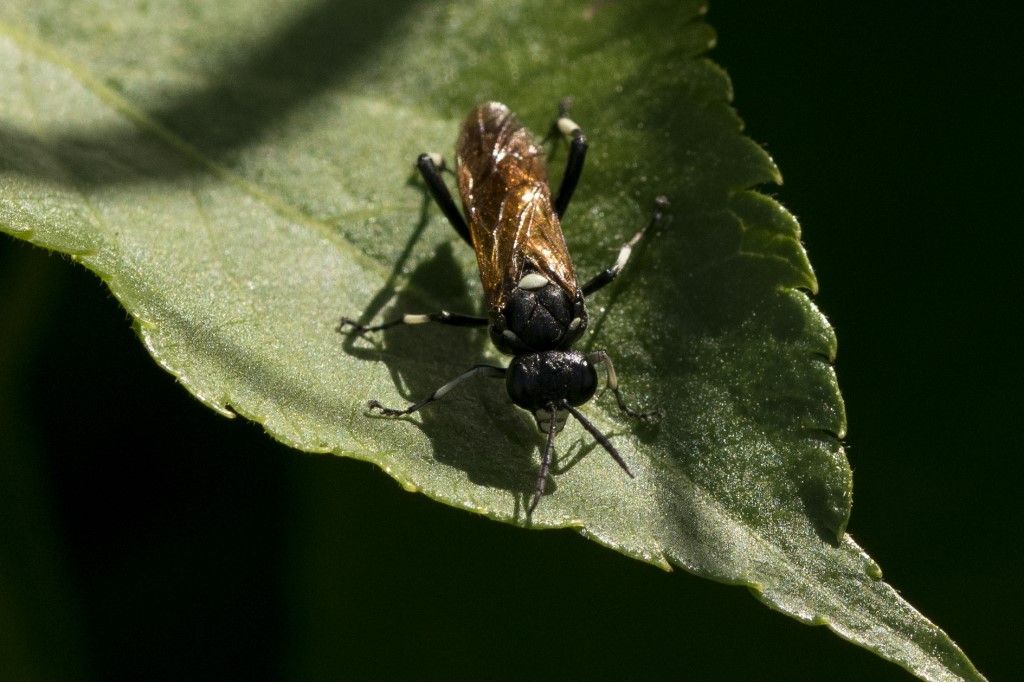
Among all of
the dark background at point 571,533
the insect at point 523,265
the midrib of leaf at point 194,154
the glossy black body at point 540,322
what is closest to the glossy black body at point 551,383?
the insect at point 523,265

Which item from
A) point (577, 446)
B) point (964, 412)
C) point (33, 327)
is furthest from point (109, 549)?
point (964, 412)

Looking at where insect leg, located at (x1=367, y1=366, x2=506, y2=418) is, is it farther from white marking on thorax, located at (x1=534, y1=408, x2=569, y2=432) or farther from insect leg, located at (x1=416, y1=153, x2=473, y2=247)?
insect leg, located at (x1=416, y1=153, x2=473, y2=247)

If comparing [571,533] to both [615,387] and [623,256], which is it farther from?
[623,256]

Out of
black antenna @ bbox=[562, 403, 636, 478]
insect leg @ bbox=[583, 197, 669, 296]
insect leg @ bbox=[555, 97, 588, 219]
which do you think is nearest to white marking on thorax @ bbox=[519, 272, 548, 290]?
insect leg @ bbox=[583, 197, 669, 296]

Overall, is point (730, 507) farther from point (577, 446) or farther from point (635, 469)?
point (577, 446)

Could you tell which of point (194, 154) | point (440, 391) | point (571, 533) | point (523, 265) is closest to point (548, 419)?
point (440, 391)
